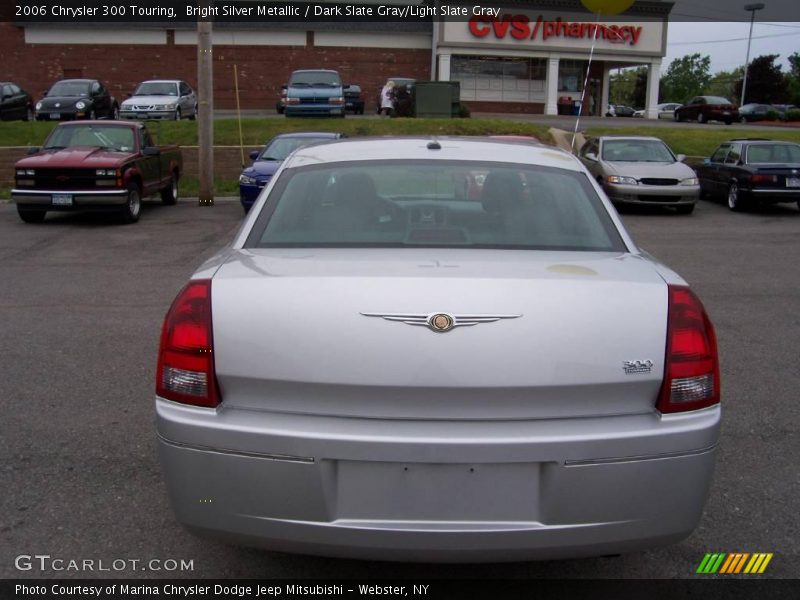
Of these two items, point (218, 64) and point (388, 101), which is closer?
point (388, 101)

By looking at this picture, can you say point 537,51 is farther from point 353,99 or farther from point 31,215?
point 31,215

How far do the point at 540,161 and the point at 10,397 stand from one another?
372 cm

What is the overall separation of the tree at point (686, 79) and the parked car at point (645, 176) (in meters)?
78.9

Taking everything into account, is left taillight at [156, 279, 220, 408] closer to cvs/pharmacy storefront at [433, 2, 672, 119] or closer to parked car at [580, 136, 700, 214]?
parked car at [580, 136, 700, 214]

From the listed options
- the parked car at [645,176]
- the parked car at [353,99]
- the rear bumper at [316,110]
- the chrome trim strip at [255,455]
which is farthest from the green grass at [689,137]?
the chrome trim strip at [255,455]

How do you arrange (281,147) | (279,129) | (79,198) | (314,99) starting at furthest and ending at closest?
(314,99)
(279,129)
(281,147)
(79,198)

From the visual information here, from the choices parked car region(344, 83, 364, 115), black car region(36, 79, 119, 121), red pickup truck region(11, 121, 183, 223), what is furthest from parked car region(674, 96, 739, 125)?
red pickup truck region(11, 121, 183, 223)

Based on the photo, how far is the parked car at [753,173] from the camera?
53.7 ft

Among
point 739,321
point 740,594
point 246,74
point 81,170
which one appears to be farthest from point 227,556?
point 246,74

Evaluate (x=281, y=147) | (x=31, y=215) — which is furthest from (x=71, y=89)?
(x=281, y=147)

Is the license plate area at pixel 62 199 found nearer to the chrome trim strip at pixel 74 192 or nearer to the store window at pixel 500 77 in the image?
the chrome trim strip at pixel 74 192

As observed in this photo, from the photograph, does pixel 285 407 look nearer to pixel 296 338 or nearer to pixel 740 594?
pixel 296 338

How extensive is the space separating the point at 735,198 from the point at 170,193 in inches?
459

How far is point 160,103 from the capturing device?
26578 millimetres
